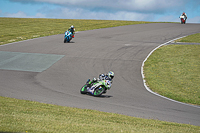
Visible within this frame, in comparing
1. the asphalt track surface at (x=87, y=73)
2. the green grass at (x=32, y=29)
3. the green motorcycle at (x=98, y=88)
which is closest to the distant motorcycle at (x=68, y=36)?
the asphalt track surface at (x=87, y=73)

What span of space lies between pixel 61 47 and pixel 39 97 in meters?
16.1

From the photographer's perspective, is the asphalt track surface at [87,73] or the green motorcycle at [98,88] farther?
the green motorcycle at [98,88]

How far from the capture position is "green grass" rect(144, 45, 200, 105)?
52.4ft

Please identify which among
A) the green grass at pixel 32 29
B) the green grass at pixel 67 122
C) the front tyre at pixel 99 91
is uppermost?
the green grass at pixel 32 29

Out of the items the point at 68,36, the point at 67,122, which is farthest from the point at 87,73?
the point at 68,36

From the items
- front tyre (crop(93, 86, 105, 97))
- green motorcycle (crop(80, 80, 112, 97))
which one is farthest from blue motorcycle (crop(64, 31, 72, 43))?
front tyre (crop(93, 86, 105, 97))

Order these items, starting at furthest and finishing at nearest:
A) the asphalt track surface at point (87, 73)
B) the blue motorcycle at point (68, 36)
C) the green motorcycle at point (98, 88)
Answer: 1. the blue motorcycle at point (68, 36)
2. the green motorcycle at point (98, 88)
3. the asphalt track surface at point (87, 73)

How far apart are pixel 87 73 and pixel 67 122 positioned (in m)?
11.6

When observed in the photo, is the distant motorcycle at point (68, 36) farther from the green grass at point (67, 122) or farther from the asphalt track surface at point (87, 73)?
the green grass at point (67, 122)

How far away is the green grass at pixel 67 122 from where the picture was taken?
680 cm

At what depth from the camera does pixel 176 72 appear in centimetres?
2025

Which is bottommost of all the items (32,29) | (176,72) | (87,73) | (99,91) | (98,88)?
(99,91)

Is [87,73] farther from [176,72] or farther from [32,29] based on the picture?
[32,29]

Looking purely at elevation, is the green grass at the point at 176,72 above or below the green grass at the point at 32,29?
below
